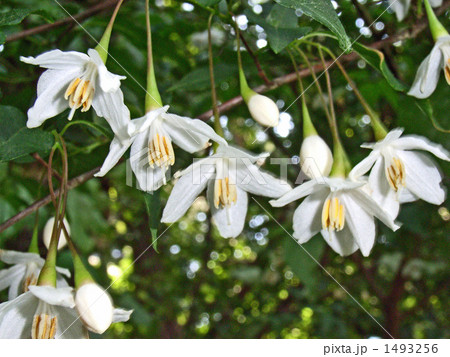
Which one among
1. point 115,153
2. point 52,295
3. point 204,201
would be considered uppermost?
point 115,153

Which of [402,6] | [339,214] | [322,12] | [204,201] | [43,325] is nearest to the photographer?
[322,12]

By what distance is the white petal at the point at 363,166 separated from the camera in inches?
35.8

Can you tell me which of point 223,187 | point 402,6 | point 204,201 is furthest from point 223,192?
point 204,201

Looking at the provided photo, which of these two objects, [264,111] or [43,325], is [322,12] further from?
[43,325]

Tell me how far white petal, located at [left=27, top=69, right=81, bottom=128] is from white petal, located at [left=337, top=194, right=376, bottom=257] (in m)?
0.58

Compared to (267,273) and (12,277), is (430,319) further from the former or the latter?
(12,277)

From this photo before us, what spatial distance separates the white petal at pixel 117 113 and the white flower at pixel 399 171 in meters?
0.41

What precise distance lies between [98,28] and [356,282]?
255 centimetres

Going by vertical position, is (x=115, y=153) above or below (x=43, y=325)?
above

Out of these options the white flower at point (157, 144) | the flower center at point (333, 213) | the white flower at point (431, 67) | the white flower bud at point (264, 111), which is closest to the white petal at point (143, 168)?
the white flower at point (157, 144)

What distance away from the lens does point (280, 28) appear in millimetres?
975

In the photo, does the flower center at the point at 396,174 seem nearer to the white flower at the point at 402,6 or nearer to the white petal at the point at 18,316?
the white flower at the point at 402,6

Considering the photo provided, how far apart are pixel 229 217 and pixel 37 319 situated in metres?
0.42

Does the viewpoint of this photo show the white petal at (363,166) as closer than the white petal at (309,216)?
Yes
